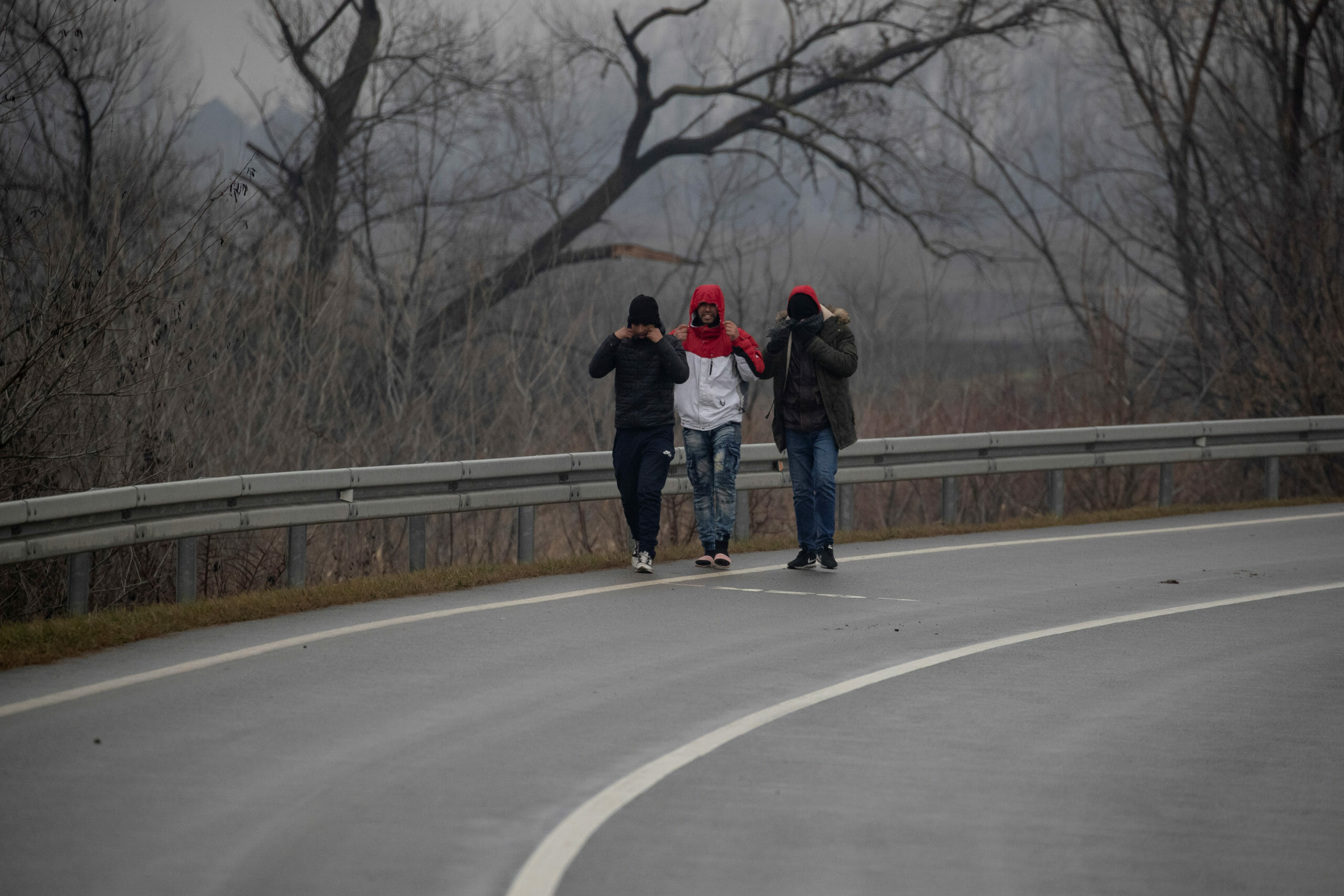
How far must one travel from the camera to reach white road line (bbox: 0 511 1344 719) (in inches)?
284

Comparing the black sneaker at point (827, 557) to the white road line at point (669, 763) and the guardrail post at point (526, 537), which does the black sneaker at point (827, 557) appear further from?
the white road line at point (669, 763)

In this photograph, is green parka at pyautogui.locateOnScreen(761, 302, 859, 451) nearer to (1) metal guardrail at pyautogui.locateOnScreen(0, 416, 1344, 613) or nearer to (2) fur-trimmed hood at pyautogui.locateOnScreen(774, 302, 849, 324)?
(2) fur-trimmed hood at pyautogui.locateOnScreen(774, 302, 849, 324)

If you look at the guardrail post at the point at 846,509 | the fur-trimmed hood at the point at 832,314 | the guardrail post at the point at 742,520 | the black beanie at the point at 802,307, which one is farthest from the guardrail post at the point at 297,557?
the guardrail post at the point at 846,509

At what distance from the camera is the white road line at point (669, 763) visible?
4844mm

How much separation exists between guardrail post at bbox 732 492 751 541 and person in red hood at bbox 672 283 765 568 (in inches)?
68.8

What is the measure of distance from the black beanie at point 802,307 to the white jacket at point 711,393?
1.62 feet

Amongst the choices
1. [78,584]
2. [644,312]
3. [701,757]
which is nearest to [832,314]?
[644,312]

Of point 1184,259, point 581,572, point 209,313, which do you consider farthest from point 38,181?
point 1184,259

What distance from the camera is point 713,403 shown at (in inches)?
456

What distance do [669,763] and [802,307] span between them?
595 cm

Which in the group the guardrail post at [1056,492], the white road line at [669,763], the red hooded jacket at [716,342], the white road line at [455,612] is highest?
the red hooded jacket at [716,342]

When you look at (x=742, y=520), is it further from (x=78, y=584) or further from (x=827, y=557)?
(x=78, y=584)

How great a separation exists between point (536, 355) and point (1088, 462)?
6.43 metres

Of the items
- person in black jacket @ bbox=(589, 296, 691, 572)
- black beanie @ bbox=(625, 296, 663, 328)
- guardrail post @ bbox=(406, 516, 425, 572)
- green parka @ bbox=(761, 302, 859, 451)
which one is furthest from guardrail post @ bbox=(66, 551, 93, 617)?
green parka @ bbox=(761, 302, 859, 451)
